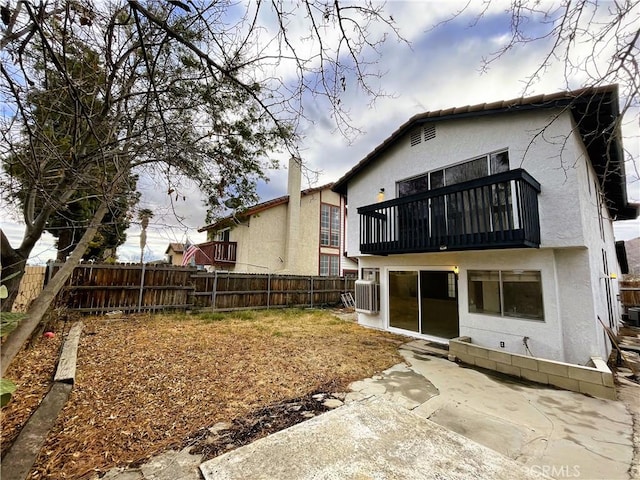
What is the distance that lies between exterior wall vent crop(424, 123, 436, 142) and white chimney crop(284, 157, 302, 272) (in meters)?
8.48

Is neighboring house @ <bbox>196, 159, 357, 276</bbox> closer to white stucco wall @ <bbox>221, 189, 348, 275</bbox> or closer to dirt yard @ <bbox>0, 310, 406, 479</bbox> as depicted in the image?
white stucco wall @ <bbox>221, 189, 348, 275</bbox>

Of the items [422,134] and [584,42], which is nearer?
[584,42]

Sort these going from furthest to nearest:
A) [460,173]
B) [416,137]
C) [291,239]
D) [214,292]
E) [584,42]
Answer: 1. [291,239]
2. [214,292]
3. [416,137]
4. [460,173]
5. [584,42]

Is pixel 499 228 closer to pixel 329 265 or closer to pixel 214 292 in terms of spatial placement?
pixel 214 292

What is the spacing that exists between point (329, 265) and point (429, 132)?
1138 centimetres

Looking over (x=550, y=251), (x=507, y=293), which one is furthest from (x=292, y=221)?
(x=550, y=251)

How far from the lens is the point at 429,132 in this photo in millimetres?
7770

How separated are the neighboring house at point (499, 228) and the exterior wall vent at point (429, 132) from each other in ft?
0.10

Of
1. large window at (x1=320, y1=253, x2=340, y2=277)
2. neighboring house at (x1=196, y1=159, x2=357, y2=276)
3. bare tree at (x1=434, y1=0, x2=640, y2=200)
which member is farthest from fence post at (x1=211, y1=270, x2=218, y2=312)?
bare tree at (x1=434, y1=0, x2=640, y2=200)

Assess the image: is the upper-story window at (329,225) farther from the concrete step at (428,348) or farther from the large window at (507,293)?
the large window at (507,293)

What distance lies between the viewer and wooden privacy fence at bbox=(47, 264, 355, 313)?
A: 27.1 feet

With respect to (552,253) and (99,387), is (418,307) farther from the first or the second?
(99,387)

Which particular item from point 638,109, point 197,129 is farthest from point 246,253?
point 638,109

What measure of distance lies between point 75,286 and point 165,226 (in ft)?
22.1
